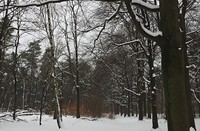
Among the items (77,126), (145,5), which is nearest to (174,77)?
(145,5)

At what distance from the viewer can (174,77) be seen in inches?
157

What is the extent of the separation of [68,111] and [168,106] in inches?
1369

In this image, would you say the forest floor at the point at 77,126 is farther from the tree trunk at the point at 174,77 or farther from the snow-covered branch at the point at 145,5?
the tree trunk at the point at 174,77

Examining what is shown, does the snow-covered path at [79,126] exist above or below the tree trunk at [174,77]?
below

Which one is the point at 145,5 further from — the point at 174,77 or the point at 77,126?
the point at 77,126

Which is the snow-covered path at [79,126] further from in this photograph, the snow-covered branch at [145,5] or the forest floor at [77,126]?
the snow-covered branch at [145,5]

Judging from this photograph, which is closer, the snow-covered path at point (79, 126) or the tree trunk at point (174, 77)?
the tree trunk at point (174, 77)

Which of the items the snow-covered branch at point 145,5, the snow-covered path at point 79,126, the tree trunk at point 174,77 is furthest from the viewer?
the snow-covered path at point 79,126

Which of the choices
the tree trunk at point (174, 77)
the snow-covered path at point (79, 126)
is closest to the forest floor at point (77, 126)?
the snow-covered path at point (79, 126)

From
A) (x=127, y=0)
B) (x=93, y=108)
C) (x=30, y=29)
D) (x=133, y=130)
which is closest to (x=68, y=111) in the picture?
(x=93, y=108)

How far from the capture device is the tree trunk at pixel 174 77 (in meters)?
3.98

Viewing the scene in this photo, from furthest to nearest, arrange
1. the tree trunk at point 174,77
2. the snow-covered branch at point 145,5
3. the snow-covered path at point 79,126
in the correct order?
the snow-covered path at point 79,126 < the snow-covered branch at point 145,5 < the tree trunk at point 174,77

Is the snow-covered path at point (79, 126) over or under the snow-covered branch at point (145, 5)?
under

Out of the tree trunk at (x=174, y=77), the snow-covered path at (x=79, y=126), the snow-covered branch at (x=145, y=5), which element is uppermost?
the snow-covered branch at (x=145, y=5)
